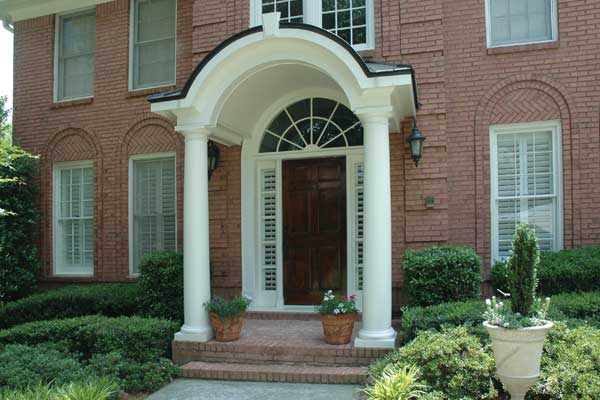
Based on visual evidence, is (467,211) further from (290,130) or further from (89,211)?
(89,211)

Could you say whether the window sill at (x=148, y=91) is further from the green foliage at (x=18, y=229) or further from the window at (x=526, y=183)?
the window at (x=526, y=183)

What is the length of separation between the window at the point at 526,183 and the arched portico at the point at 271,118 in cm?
157

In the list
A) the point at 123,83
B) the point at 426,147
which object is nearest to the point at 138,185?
the point at 123,83

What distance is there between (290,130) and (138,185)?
3163 mm

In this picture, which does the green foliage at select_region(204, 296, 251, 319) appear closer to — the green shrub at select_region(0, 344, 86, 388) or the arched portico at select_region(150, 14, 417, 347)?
the arched portico at select_region(150, 14, 417, 347)

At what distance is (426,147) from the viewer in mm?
7887

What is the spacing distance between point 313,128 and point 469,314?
3.94 meters

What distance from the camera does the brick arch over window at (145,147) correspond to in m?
9.61

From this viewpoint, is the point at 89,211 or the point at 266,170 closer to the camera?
the point at 266,170

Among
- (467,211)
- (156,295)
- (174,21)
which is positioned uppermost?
(174,21)

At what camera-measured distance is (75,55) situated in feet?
35.4

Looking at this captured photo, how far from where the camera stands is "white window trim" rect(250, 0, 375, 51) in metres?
8.35

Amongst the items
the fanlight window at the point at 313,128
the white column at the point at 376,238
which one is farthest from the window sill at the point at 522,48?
the white column at the point at 376,238

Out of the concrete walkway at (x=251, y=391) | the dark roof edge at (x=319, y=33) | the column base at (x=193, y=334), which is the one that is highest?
the dark roof edge at (x=319, y=33)
